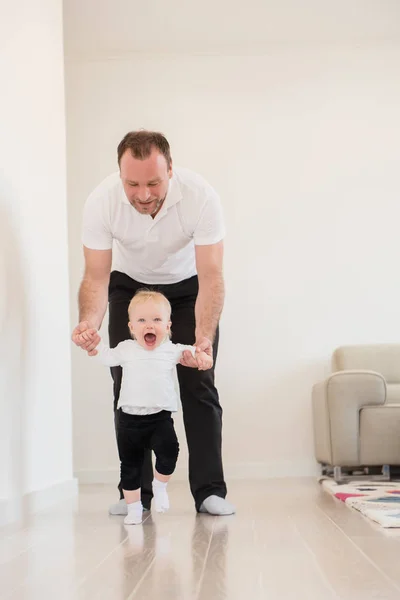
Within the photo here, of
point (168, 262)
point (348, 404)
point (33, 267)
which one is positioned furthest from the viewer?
point (348, 404)

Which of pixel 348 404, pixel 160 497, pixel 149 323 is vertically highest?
pixel 149 323

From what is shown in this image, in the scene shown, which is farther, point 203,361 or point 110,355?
point 110,355

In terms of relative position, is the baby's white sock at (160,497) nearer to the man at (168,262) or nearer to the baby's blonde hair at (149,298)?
the man at (168,262)

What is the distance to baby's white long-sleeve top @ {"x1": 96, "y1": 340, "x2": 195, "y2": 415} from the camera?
313 cm

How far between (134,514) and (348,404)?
224 cm

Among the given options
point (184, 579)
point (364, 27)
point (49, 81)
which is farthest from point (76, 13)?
point (184, 579)

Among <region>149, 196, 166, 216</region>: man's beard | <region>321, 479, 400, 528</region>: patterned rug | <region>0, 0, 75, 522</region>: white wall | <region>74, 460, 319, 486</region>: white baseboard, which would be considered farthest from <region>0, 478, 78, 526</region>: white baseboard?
<region>74, 460, 319, 486</region>: white baseboard

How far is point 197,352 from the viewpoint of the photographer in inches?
123

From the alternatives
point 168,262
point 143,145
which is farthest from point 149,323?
point 143,145

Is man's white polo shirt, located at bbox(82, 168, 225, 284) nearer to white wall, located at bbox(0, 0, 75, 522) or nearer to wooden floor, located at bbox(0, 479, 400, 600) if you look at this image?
white wall, located at bbox(0, 0, 75, 522)

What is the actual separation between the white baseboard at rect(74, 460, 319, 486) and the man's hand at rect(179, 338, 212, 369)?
2.91 m

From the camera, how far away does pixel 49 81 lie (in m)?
4.48

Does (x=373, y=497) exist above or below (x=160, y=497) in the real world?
below

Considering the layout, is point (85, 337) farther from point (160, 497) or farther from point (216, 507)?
point (216, 507)
